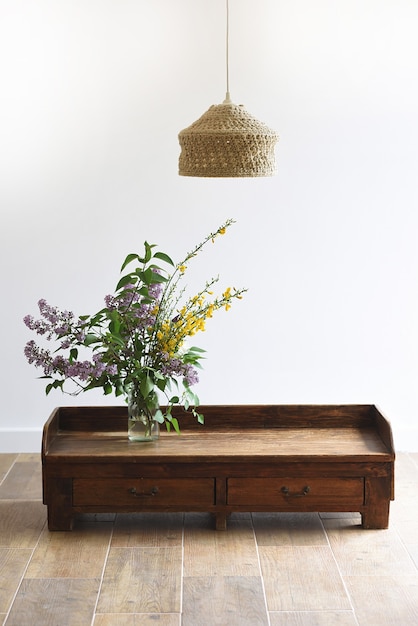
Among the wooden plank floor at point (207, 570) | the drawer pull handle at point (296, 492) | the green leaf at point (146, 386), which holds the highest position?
the green leaf at point (146, 386)

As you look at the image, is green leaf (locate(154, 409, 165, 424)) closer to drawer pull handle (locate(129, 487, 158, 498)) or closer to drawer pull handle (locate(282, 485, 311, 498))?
drawer pull handle (locate(129, 487, 158, 498))

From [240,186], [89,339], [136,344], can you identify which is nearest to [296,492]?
[136,344]

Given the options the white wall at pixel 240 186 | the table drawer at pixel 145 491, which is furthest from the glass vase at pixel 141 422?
the white wall at pixel 240 186

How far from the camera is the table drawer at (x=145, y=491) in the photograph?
377 cm

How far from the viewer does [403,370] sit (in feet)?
16.3

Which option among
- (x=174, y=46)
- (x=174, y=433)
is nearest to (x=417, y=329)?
(x=174, y=433)

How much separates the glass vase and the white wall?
101 centimetres

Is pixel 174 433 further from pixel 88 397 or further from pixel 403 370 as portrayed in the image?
pixel 403 370

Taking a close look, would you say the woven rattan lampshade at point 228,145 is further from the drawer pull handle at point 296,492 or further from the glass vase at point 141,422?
the drawer pull handle at point 296,492

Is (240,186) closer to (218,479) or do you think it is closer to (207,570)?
(218,479)

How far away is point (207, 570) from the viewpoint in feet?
11.4

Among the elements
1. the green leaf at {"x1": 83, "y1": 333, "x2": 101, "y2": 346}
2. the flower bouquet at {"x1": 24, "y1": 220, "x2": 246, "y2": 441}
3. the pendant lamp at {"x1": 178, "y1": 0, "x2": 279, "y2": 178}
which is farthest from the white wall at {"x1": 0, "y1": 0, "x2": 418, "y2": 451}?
the pendant lamp at {"x1": 178, "y1": 0, "x2": 279, "y2": 178}

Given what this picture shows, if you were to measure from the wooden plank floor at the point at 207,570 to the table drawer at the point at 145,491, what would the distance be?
132 millimetres

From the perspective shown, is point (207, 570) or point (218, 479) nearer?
point (207, 570)
